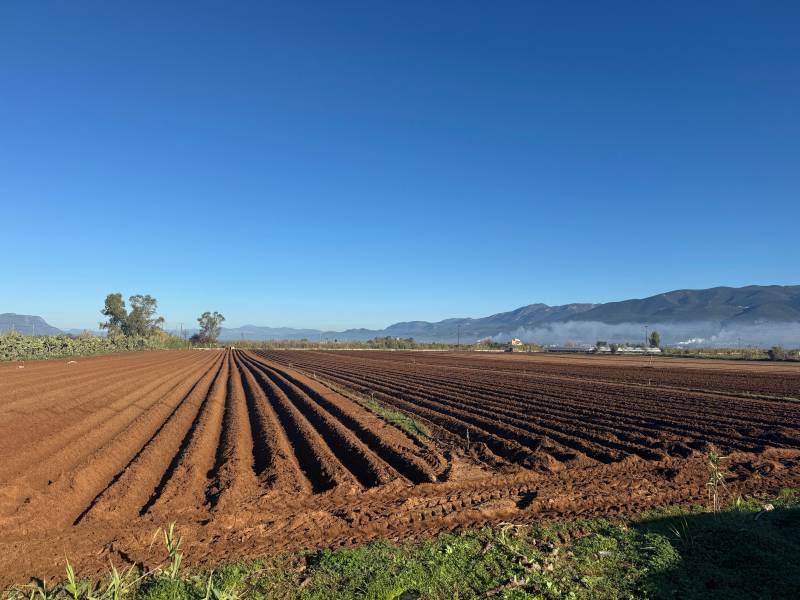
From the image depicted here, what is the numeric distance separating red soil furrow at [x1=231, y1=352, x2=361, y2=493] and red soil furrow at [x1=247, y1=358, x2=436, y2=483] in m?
1.08

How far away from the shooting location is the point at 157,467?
9977mm

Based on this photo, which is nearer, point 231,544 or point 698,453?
point 231,544

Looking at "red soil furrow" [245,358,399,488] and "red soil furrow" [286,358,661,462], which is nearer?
"red soil furrow" [245,358,399,488]

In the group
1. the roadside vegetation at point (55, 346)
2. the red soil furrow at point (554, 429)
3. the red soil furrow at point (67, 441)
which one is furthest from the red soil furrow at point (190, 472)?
the roadside vegetation at point (55, 346)

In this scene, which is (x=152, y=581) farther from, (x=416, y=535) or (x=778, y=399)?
(x=778, y=399)

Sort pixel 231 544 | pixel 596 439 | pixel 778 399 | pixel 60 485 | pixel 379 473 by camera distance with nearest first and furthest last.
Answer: pixel 231 544, pixel 60 485, pixel 379 473, pixel 596 439, pixel 778 399

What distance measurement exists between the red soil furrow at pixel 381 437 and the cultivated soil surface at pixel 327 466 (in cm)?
6

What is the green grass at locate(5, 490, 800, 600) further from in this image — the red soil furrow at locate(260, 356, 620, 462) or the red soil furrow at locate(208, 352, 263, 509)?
the red soil furrow at locate(260, 356, 620, 462)

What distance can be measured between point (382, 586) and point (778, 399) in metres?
23.0

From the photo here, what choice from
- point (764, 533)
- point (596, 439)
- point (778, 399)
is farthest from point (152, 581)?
point (778, 399)

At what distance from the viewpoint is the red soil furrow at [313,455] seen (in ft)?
28.8

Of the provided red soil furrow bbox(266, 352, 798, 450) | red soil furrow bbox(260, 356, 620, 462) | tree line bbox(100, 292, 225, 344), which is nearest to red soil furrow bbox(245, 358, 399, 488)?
red soil furrow bbox(260, 356, 620, 462)

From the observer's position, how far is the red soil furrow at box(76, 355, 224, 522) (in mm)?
7363

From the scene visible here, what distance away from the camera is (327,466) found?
973 cm
